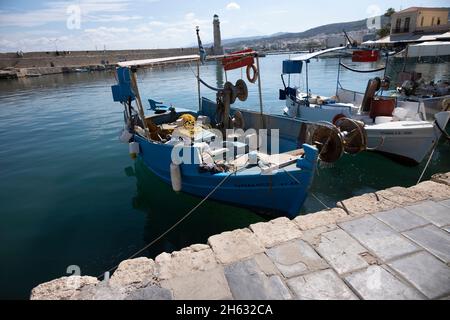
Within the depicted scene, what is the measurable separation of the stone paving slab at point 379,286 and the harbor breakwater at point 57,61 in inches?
2092

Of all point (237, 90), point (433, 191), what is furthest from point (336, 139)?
point (237, 90)

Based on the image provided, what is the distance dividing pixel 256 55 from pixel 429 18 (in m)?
59.4

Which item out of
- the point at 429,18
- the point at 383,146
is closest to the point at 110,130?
the point at 383,146

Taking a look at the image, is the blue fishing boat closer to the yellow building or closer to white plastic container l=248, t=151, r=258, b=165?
white plastic container l=248, t=151, r=258, b=165

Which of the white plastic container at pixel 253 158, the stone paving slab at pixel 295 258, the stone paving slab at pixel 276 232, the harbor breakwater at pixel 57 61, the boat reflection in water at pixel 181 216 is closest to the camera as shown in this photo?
the stone paving slab at pixel 295 258

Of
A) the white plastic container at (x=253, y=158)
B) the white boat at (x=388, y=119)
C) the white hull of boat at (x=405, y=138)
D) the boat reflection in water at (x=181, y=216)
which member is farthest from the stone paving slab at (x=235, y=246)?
the white boat at (x=388, y=119)

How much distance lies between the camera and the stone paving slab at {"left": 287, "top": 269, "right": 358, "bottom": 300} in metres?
2.98

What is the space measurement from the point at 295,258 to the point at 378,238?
1269 mm

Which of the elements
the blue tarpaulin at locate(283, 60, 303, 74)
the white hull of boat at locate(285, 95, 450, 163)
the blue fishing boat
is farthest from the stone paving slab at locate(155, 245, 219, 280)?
the blue tarpaulin at locate(283, 60, 303, 74)

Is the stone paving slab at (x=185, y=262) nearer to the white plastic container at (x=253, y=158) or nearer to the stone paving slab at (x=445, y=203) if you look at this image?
the white plastic container at (x=253, y=158)

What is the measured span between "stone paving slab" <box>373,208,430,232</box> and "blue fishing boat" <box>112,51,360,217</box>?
6.12 feet

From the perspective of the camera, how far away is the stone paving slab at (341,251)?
3389 mm
